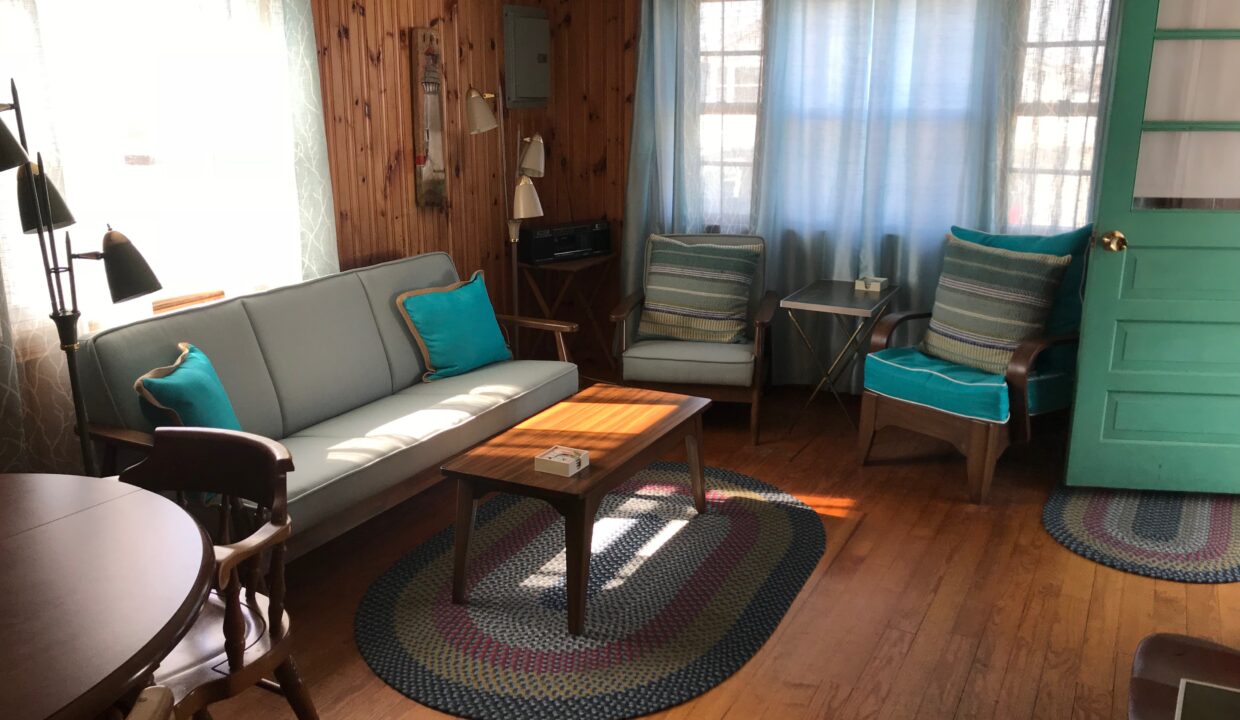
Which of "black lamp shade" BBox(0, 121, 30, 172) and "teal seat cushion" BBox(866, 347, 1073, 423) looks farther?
"teal seat cushion" BBox(866, 347, 1073, 423)

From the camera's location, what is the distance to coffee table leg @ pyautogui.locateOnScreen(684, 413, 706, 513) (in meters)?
3.32

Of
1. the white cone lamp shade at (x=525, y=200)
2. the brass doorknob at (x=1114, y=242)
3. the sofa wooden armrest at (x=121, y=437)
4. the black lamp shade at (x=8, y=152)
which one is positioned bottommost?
the sofa wooden armrest at (x=121, y=437)

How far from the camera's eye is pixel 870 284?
14.3 ft

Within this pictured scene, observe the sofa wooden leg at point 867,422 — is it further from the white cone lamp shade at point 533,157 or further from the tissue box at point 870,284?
the white cone lamp shade at point 533,157

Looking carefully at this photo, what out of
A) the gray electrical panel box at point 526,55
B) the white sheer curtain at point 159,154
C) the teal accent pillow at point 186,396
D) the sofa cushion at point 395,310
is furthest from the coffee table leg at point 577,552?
the gray electrical panel box at point 526,55

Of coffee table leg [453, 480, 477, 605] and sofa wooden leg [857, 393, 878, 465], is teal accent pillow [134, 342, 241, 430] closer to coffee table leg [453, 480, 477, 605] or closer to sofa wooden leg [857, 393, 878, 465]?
coffee table leg [453, 480, 477, 605]

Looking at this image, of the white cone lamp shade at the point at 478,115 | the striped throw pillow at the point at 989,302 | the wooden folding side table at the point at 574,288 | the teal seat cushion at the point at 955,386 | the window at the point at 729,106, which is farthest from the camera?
the wooden folding side table at the point at 574,288

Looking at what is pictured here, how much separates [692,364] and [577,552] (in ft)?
5.46

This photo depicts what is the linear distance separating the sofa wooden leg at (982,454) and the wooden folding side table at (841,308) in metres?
0.70

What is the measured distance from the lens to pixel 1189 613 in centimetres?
276

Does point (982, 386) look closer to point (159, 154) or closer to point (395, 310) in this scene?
point (395, 310)

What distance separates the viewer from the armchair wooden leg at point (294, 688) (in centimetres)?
Result: 198

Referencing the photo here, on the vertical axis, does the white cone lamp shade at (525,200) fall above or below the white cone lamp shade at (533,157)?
below

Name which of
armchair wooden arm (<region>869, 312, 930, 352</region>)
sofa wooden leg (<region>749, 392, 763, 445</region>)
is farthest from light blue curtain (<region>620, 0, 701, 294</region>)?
armchair wooden arm (<region>869, 312, 930, 352</region>)
